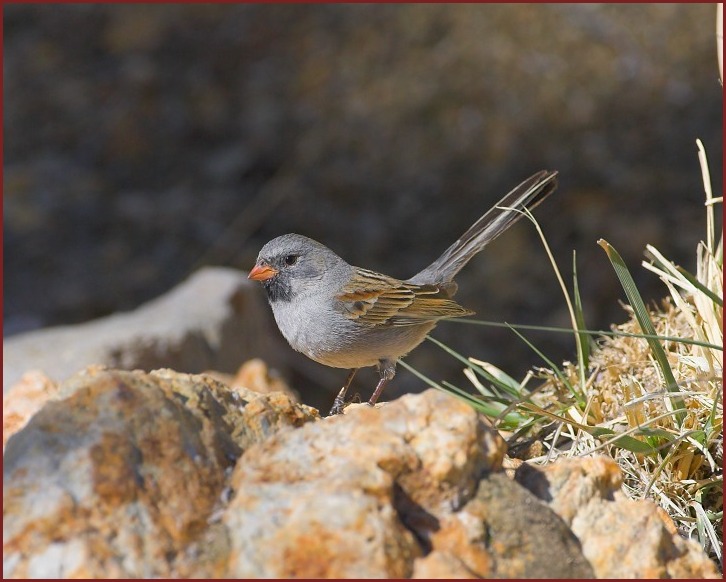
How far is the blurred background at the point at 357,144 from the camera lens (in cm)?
772

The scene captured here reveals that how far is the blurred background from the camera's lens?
25.3ft

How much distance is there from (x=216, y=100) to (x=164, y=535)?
7.57 m

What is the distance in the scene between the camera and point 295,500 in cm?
199

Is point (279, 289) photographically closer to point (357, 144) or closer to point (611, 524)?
point (611, 524)

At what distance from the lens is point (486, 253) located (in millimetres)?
7871

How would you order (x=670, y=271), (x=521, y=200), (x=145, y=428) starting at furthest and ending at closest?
(x=521, y=200) < (x=670, y=271) < (x=145, y=428)

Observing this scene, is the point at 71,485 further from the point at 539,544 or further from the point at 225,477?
the point at 539,544

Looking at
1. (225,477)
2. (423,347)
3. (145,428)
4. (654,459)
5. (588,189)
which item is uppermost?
(145,428)

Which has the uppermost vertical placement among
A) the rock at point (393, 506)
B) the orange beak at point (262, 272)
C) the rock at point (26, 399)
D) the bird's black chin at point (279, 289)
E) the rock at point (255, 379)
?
the rock at point (393, 506)

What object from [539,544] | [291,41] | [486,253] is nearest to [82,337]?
[539,544]

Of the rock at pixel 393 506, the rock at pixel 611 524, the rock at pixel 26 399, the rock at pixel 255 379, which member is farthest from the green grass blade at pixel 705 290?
the rock at pixel 255 379

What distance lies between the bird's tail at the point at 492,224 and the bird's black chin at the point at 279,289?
67 cm

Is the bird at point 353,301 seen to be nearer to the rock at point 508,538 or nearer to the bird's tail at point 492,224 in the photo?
the bird's tail at point 492,224

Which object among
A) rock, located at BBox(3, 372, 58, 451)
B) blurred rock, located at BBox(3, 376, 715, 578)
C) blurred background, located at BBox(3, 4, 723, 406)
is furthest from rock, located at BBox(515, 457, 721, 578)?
blurred background, located at BBox(3, 4, 723, 406)
